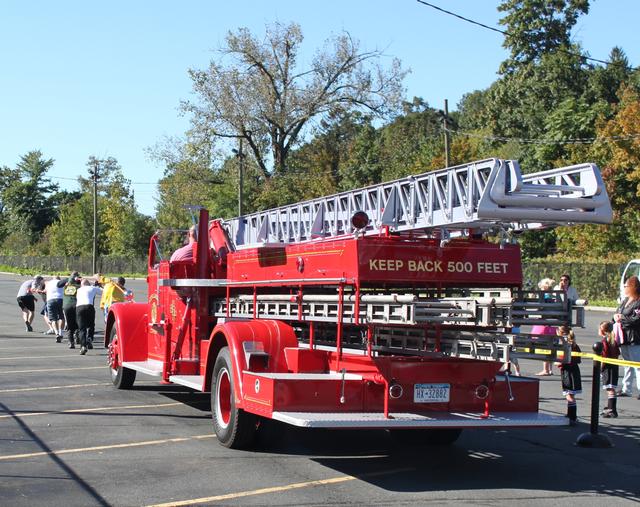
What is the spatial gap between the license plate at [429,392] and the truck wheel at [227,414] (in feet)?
5.66

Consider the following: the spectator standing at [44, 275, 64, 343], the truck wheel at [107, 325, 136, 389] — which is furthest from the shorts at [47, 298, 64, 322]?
the truck wheel at [107, 325, 136, 389]

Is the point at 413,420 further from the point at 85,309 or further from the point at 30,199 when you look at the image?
the point at 30,199

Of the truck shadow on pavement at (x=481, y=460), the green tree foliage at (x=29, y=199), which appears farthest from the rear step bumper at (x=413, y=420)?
the green tree foliage at (x=29, y=199)

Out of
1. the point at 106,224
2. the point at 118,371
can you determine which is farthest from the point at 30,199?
the point at 118,371

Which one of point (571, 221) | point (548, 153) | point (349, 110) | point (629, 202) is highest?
point (349, 110)

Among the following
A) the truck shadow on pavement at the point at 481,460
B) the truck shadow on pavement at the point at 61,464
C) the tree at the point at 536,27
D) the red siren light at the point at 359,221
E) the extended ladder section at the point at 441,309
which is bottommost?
the truck shadow on pavement at the point at 481,460

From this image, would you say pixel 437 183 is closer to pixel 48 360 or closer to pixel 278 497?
pixel 278 497

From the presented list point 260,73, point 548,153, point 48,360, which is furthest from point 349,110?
point 48,360

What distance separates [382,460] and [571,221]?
2.90m

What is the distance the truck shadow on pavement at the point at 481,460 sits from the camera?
300 inches

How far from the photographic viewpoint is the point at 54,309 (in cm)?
2228

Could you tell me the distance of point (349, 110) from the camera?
188 feet

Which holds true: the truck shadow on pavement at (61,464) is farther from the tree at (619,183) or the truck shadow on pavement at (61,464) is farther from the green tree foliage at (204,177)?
the green tree foliage at (204,177)

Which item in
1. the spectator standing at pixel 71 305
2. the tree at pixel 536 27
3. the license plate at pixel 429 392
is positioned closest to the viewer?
the license plate at pixel 429 392
